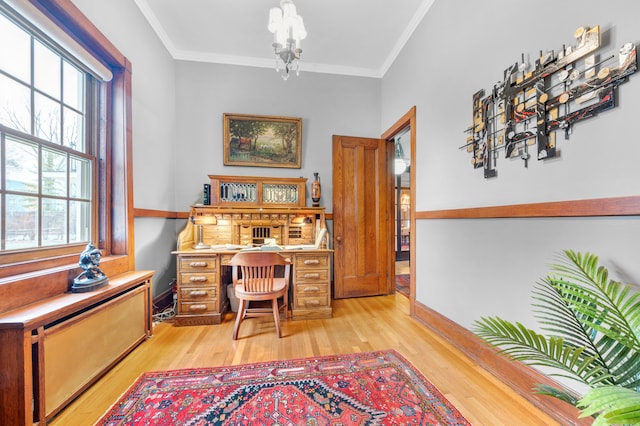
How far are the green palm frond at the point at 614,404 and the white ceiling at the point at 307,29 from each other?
3099mm

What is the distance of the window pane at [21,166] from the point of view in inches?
52.6

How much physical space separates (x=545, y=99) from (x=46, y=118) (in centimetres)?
318

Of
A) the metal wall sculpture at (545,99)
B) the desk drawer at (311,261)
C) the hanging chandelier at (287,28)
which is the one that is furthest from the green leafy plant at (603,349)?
the hanging chandelier at (287,28)

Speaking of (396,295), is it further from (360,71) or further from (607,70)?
(360,71)

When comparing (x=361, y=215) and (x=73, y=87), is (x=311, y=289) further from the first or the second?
(x=73, y=87)

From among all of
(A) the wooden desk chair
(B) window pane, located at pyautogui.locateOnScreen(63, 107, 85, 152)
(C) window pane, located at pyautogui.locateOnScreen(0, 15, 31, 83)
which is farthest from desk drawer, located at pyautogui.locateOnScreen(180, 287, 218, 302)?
(C) window pane, located at pyautogui.locateOnScreen(0, 15, 31, 83)

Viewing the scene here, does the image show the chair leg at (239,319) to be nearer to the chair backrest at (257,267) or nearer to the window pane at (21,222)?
the chair backrest at (257,267)

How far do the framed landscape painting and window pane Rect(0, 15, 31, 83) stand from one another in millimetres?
1744

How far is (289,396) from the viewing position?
1.44 m

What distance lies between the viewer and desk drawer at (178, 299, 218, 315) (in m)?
2.37

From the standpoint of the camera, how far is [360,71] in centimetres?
337

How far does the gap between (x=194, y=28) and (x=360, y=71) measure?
219cm

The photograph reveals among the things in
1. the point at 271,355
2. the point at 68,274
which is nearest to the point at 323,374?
the point at 271,355

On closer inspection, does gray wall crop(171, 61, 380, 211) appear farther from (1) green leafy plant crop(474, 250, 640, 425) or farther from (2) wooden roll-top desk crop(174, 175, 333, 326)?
(1) green leafy plant crop(474, 250, 640, 425)
